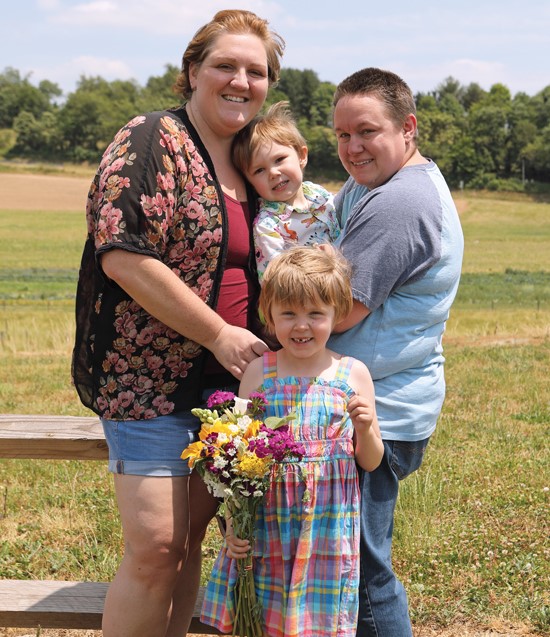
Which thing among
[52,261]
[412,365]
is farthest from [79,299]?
[52,261]

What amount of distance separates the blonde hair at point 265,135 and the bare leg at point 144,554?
1117 mm

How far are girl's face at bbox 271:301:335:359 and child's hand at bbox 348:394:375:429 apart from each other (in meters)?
0.21

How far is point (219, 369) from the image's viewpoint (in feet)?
9.82

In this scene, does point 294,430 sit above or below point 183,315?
below

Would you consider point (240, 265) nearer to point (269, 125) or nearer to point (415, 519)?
point (269, 125)

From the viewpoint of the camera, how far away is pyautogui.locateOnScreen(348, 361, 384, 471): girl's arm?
259 centimetres

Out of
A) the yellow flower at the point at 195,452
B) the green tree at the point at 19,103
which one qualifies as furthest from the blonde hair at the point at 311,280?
the green tree at the point at 19,103

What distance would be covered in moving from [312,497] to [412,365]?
538 mm

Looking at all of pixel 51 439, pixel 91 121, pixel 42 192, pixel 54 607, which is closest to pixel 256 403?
pixel 51 439

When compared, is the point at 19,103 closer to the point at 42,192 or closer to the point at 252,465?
the point at 42,192

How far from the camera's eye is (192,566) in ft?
10.6

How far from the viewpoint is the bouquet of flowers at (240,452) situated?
2.51 meters

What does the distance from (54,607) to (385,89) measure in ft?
7.74

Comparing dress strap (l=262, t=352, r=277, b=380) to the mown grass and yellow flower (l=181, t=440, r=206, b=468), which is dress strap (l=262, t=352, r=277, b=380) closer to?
yellow flower (l=181, t=440, r=206, b=468)
